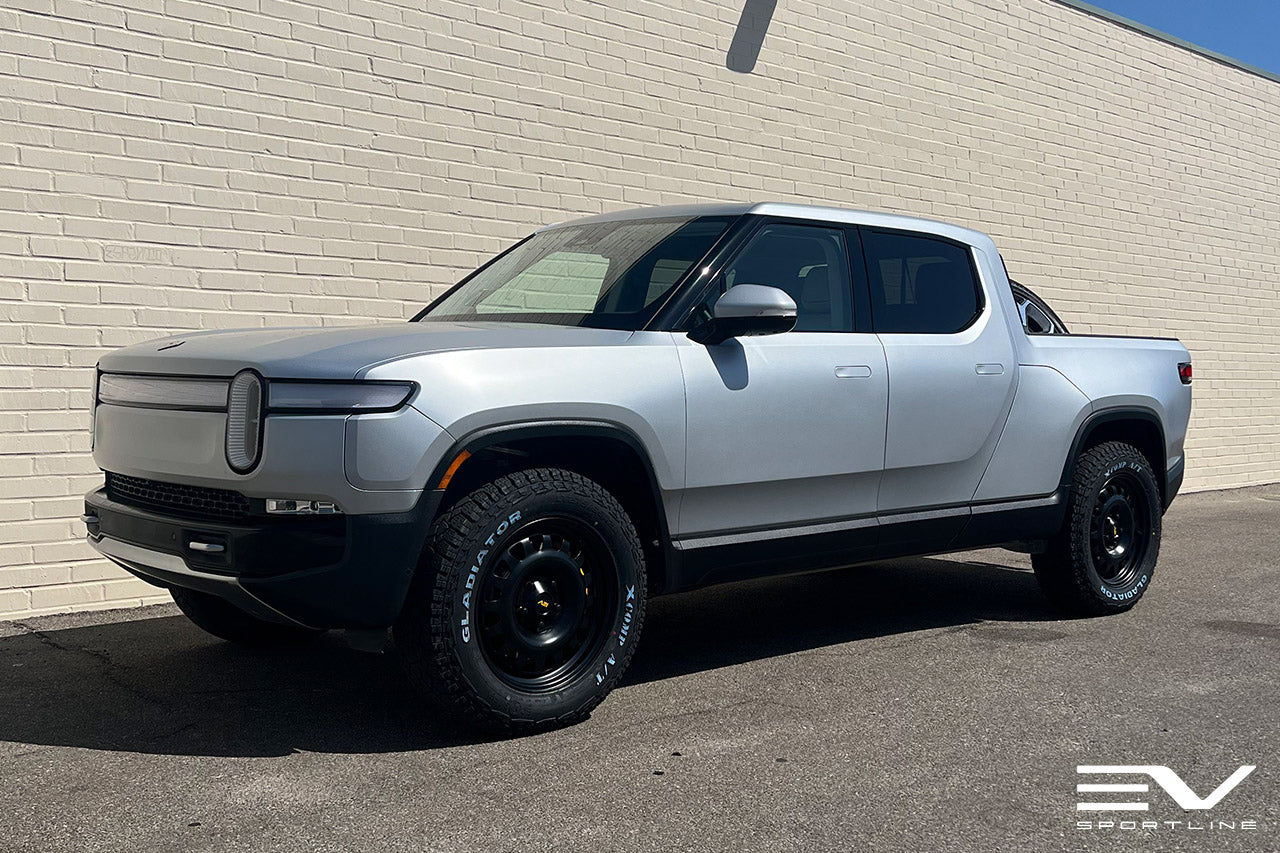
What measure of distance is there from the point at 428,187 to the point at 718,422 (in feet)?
11.8

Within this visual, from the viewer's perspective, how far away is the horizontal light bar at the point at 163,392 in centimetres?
407

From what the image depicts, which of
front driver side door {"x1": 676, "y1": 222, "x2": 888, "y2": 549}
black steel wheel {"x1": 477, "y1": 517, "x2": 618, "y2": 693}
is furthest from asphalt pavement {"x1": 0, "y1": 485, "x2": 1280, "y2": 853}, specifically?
front driver side door {"x1": 676, "y1": 222, "x2": 888, "y2": 549}

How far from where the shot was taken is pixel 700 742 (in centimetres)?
418

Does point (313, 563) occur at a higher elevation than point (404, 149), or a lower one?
lower

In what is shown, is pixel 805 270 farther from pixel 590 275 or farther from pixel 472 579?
pixel 472 579

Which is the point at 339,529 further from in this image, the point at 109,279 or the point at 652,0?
the point at 652,0

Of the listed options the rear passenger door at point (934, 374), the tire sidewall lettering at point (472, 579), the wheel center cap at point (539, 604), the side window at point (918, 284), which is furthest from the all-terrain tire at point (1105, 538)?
the tire sidewall lettering at point (472, 579)

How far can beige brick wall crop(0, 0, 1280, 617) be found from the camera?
6258mm

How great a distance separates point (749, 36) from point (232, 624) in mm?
6203

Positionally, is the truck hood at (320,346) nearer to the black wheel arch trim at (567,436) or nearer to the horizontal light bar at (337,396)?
the horizontal light bar at (337,396)

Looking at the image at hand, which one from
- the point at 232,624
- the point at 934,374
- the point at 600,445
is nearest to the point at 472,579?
the point at 600,445

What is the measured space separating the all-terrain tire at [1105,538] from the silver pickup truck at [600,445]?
18 mm

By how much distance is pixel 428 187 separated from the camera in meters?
7.60

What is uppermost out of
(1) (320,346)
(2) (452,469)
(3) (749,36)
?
(3) (749,36)
